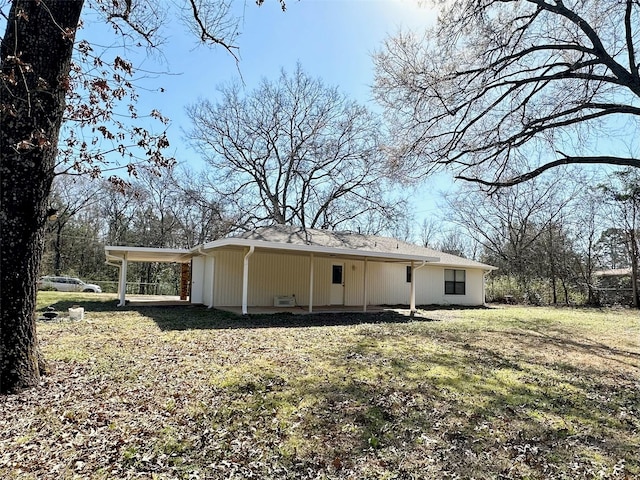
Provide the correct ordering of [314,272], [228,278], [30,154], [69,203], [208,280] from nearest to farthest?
1. [30,154]
2. [228,278]
3. [208,280]
4. [314,272]
5. [69,203]

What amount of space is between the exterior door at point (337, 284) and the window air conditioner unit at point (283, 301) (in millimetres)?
1954

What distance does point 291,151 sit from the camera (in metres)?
23.6

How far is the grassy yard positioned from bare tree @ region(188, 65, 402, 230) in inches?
641

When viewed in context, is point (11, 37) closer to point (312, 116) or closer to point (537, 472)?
point (537, 472)

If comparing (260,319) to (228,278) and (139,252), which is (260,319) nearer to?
(228,278)

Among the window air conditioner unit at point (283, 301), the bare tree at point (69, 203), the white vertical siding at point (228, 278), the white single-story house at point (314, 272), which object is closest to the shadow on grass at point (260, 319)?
the white single-story house at point (314, 272)

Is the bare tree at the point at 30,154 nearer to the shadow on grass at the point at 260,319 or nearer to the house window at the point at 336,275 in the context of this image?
the shadow on grass at the point at 260,319

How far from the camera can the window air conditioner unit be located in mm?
13562

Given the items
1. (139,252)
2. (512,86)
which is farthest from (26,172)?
(139,252)

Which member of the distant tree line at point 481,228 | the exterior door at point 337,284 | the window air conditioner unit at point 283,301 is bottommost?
the window air conditioner unit at point 283,301

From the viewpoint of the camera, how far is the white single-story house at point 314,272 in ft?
40.8

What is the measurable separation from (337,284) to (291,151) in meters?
11.2

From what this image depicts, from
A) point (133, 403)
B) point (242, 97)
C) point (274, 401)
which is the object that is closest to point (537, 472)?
point (274, 401)

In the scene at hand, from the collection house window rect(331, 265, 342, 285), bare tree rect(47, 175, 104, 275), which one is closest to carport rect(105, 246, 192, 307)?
house window rect(331, 265, 342, 285)
